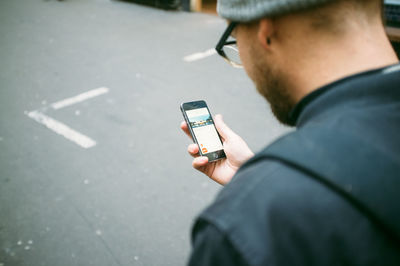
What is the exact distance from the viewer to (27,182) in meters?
2.99

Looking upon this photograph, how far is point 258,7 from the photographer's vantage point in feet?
2.84

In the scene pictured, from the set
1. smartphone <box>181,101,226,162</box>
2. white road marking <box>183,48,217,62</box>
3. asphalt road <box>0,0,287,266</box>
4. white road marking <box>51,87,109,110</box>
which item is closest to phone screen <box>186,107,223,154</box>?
smartphone <box>181,101,226,162</box>

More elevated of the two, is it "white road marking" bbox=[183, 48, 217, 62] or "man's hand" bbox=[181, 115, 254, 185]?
"man's hand" bbox=[181, 115, 254, 185]

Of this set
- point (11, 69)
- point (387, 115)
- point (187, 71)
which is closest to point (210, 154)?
point (387, 115)

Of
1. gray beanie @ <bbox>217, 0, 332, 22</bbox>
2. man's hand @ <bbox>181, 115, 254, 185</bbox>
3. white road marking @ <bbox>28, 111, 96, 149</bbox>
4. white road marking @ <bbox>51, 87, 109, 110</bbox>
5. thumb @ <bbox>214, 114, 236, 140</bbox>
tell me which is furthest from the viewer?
white road marking @ <bbox>51, 87, 109, 110</bbox>

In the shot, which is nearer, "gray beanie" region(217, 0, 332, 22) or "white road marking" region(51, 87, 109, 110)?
"gray beanie" region(217, 0, 332, 22)

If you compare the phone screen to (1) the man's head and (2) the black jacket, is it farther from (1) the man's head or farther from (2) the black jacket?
(2) the black jacket

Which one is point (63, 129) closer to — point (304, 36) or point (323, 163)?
point (304, 36)

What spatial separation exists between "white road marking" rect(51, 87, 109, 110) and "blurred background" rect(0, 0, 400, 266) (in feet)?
0.04

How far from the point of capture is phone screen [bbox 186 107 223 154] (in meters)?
1.73

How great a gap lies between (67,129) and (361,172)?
11.6ft

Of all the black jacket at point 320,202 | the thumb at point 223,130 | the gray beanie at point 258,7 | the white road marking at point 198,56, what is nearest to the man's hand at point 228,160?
the thumb at point 223,130

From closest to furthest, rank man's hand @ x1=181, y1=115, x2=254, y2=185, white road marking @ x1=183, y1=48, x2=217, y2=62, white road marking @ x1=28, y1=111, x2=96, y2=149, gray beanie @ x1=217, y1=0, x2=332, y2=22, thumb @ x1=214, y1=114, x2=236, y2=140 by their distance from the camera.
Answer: gray beanie @ x1=217, y1=0, x2=332, y2=22
man's hand @ x1=181, y1=115, x2=254, y2=185
thumb @ x1=214, y1=114, x2=236, y2=140
white road marking @ x1=28, y1=111, x2=96, y2=149
white road marking @ x1=183, y1=48, x2=217, y2=62

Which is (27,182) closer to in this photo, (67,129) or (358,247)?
(67,129)
